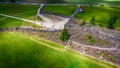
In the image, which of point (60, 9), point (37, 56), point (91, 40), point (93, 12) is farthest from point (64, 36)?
point (93, 12)

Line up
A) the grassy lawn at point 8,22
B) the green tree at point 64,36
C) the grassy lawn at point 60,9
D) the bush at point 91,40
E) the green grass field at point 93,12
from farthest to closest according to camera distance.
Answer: the grassy lawn at point 60,9
the green grass field at point 93,12
the grassy lawn at point 8,22
the green tree at point 64,36
the bush at point 91,40

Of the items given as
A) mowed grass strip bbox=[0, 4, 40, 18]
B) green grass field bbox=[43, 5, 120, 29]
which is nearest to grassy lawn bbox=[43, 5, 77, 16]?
green grass field bbox=[43, 5, 120, 29]

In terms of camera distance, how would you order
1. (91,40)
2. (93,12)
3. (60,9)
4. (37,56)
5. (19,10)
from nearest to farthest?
(37,56), (91,40), (93,12), (19,10), (60,9)

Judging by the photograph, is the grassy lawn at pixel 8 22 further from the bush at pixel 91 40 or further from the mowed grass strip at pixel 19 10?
the bush at pixel 91 40

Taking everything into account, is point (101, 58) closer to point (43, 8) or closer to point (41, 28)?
point (41, 28)

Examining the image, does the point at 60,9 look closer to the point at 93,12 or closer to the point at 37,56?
the point at 93,12

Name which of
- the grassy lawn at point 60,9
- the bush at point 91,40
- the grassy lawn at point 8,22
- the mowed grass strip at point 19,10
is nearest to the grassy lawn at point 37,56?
the bush at point 91,40

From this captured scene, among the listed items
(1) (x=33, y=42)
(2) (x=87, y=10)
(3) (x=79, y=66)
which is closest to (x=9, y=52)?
(1) (x=33, y=42)
